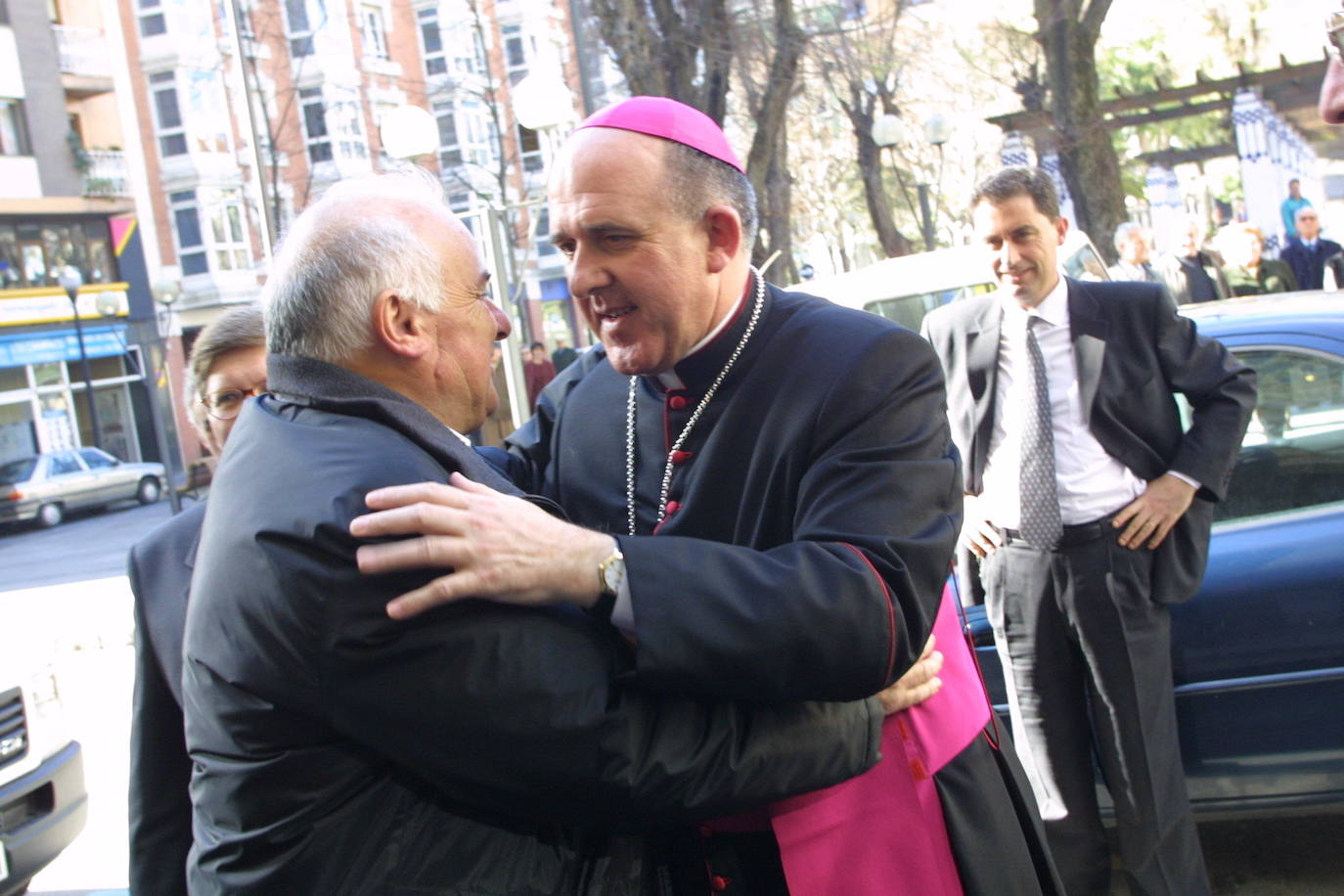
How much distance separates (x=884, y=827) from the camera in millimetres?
1881

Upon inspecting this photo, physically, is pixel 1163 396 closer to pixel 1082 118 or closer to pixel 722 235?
pixel 722 235

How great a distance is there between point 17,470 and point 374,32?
2168 cm

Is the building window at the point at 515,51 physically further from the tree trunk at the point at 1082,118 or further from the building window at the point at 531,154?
the tree trunk at the point at 1082,118

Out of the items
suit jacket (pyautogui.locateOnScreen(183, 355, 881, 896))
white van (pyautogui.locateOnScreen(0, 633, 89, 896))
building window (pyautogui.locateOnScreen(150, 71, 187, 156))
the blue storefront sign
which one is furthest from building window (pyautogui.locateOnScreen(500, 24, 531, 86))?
suit jacket (pyautogui.locateOnScreen(183, 355, 881, 896))

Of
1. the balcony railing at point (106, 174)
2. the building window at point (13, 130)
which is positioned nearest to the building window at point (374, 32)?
the balcony railing at point (106, 174)

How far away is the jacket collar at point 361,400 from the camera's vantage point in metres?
1.62

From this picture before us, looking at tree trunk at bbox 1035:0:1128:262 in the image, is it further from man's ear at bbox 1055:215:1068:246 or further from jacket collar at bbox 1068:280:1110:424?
jacket collar at bbox 1068:280:1110:424

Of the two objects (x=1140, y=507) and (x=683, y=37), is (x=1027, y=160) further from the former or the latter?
(x=1140, y=507)

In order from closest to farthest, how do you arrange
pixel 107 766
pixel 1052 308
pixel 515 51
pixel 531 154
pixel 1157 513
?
pixel 1157 513 < pixel 1052 308 < pixel 107 766 < pixel 531 154 < pixel 515 51

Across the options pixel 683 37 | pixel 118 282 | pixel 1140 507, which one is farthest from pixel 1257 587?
pixel 118 282

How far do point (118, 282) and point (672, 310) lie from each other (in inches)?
1359

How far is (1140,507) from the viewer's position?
3.44m

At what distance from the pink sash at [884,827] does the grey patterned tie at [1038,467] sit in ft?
5.54

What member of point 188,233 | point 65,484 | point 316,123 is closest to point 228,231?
point 188,233
